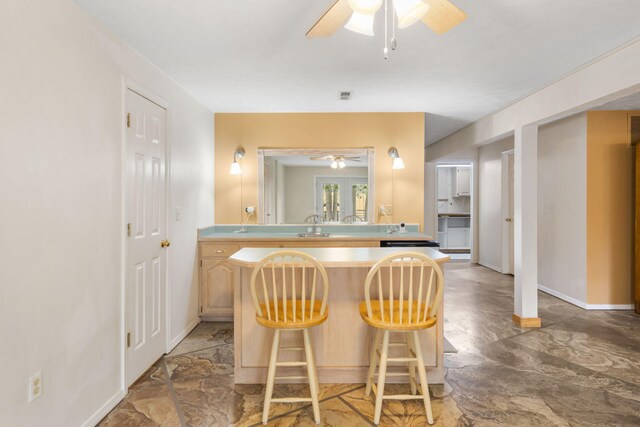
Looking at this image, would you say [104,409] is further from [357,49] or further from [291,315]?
[357,49]

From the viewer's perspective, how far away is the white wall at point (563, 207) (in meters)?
4.10

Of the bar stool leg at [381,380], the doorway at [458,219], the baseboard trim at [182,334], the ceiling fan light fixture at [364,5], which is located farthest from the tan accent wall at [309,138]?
the doorway at [458,219]

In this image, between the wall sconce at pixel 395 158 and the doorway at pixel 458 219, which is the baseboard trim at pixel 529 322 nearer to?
the wall sconce at pixel 395 158

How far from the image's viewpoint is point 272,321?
1.94 meters

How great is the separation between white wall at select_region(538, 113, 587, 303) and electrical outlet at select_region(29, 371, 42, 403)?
16.3 feet

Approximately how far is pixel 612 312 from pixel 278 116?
14.4 feet

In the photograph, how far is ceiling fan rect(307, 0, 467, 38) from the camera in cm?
143

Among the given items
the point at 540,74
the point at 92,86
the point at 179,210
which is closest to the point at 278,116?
the point at 179,210

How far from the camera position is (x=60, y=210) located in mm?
1728

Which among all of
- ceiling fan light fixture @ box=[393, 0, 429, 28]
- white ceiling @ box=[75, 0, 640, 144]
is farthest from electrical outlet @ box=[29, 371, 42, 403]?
ceiling fan light fixture @ box=[393, 0, 429, 28]

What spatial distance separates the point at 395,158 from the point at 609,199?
8.15 ft

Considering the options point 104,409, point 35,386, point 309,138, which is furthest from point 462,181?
point 35,386

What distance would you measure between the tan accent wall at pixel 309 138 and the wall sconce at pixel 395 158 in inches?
2.5

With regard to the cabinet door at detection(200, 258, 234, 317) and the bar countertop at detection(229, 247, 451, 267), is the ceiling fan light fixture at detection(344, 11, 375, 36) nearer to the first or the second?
the bar countertop at detection(229, 247, 451, 267)
